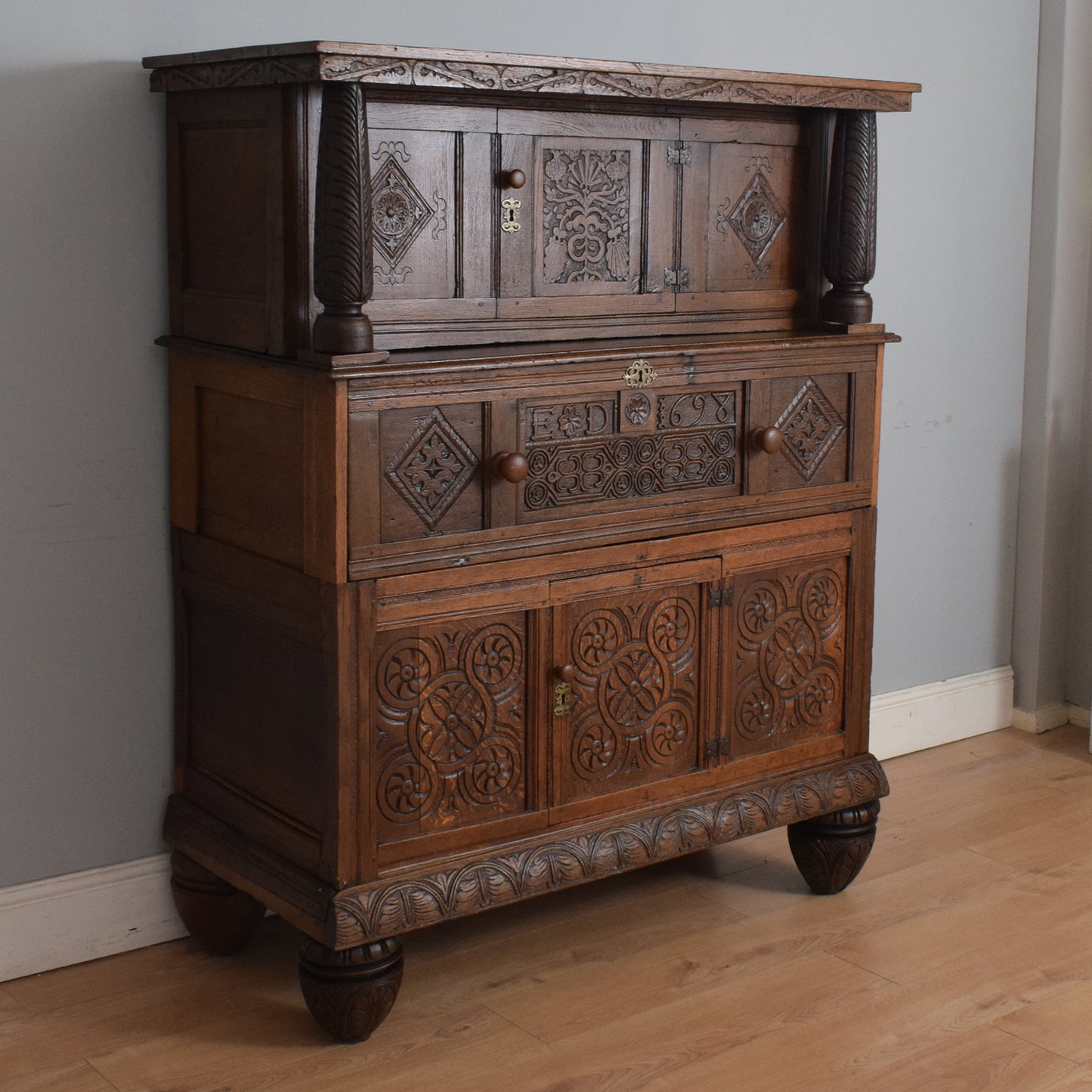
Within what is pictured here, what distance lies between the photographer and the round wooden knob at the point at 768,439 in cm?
259

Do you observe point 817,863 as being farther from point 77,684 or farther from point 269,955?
point 77,684

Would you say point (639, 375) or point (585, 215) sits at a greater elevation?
point (585, 215)

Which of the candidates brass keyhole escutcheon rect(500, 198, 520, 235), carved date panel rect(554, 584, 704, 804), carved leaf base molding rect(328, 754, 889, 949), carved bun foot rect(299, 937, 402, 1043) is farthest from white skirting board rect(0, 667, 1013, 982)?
brass keyhole escutcheon rect(500, 198, 520, 235)

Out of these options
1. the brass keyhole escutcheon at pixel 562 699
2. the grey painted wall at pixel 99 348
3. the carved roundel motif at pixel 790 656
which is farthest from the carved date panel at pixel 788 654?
the grey painted wall at pixel 99 348

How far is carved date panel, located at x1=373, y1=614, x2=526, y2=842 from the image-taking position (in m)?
2.29

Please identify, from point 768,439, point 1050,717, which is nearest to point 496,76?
point 768,439

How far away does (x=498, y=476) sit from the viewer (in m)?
2.31

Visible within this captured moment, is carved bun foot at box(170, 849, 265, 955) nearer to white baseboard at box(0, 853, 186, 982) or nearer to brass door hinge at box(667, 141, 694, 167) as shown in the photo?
white baseboard at box(0, 853, 186, 982)

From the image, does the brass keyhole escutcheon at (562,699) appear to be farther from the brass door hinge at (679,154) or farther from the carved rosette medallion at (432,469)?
the brass door hinge at (679,154)

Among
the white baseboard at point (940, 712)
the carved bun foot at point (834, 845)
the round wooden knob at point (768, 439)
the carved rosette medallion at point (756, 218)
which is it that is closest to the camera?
the round wooden knob at point (768, 439)

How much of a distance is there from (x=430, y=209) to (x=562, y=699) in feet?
2.65

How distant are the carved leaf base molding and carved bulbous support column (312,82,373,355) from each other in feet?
2.70

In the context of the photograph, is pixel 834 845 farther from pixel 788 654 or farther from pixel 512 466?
pixel 512 466

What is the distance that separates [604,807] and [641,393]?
696 mm
